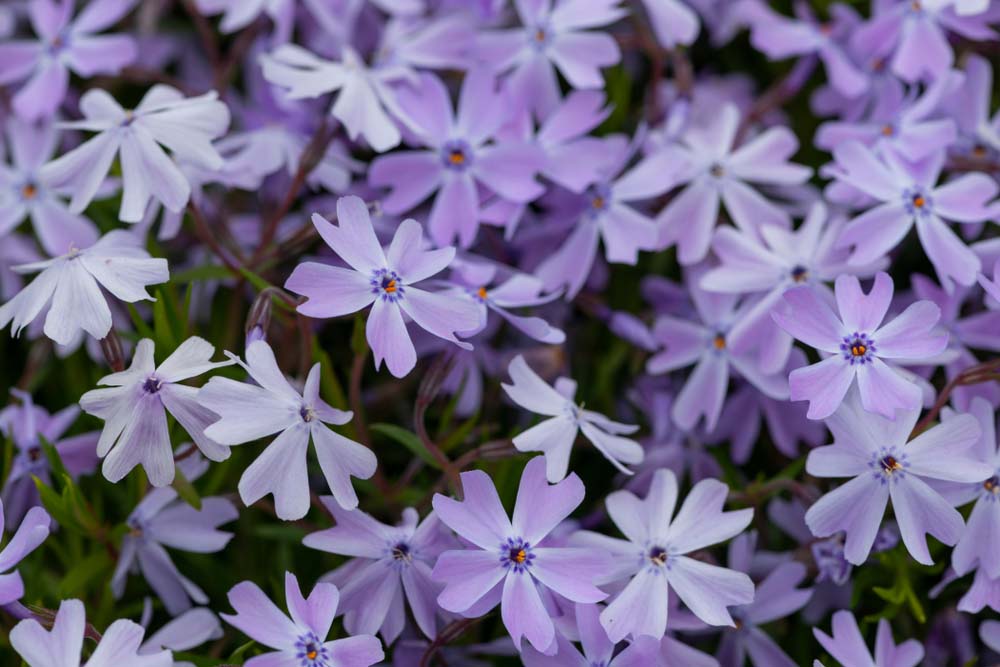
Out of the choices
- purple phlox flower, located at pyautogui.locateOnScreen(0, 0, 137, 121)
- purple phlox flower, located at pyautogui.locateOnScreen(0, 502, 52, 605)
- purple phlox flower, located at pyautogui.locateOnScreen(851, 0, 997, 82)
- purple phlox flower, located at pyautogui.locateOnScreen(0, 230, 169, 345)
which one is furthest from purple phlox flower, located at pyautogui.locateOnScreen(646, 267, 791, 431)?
purple phlox flower, located at pyautogui.locateOnScreen(0, 0, 137, 121)

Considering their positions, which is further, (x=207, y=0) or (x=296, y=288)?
(x=207, y=0)

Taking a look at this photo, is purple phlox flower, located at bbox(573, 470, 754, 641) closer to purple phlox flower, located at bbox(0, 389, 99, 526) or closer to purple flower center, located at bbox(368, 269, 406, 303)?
purple flower center, located at bbox(368, 269, 406, 303)

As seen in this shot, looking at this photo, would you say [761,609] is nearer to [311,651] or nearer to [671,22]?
[311,651]

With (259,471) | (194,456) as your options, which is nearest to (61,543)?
(194,456)

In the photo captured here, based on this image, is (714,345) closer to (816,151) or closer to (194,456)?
(816,151)

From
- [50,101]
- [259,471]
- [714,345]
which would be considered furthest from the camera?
[50,101]

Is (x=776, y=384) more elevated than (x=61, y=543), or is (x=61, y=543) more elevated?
(x=776, y=384)

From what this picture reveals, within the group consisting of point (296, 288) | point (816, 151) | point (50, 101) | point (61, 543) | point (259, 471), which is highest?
point (816, 151)
